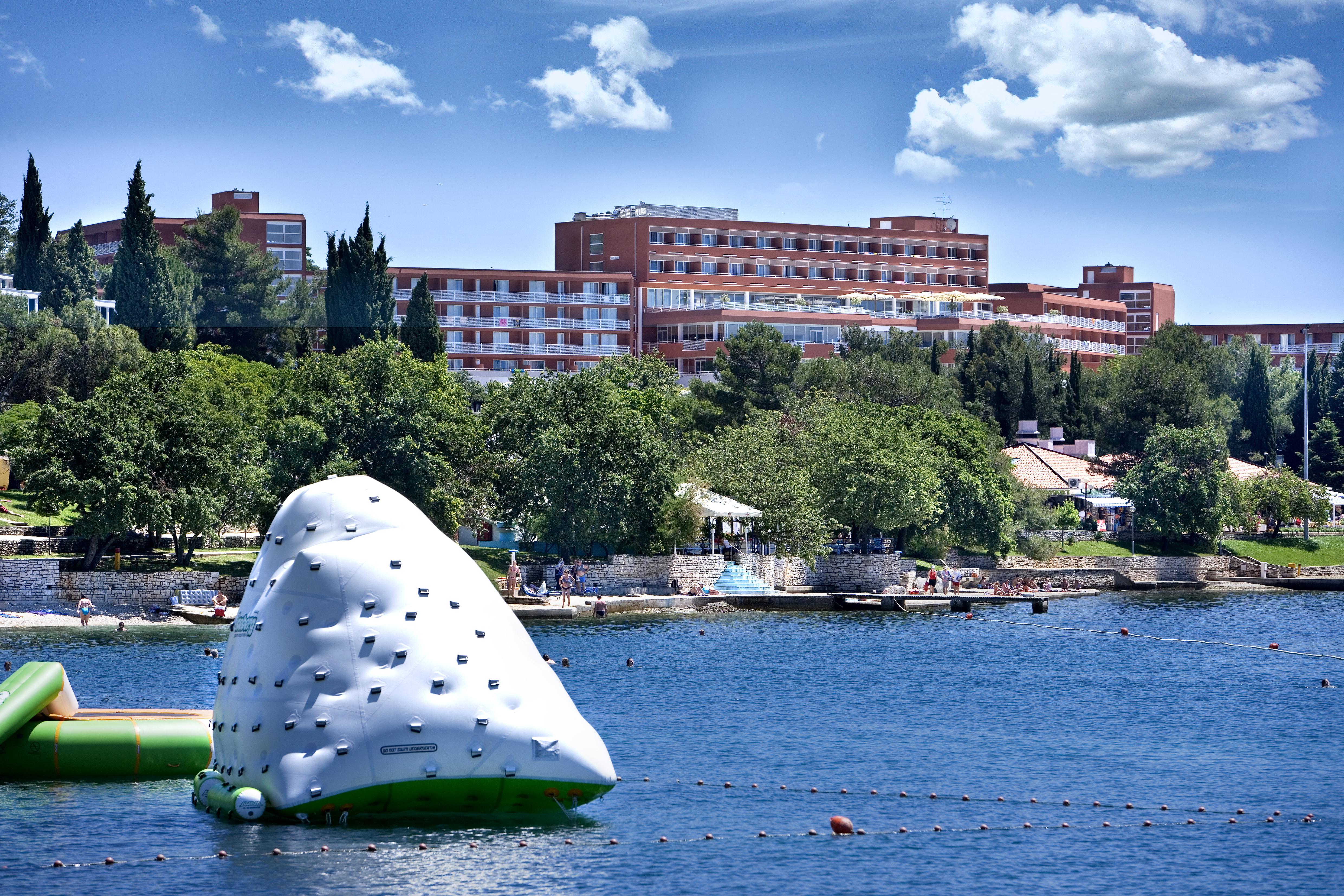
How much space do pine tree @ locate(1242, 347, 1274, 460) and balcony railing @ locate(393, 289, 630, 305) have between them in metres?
51.8

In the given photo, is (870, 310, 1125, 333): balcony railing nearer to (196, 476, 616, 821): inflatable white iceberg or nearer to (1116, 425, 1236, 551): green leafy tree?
(1116, 425, 1236, 551): green leafy tree

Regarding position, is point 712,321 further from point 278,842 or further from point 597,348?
point 278,842

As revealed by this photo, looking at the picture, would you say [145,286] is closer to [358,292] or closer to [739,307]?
[358,292]

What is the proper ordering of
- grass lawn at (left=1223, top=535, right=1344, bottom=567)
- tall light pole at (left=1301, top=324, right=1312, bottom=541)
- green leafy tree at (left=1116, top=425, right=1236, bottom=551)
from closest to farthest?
1. green leafy tree at (left=1116, top=425, right=1236, bottom=551)
2. grass lawn at (left=1223, top=535, right=1344, bottom=567)
3. tall light pole at (left=1301, top=324, right=1312, bottom=541)

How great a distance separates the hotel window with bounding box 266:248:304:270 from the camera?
450ft

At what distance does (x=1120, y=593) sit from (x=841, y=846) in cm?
6567

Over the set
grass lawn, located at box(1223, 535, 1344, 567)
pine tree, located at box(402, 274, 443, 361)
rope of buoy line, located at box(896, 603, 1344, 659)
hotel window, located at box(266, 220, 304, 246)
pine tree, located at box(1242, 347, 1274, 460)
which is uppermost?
hotel window, located at box(266, 220, 304, 246)

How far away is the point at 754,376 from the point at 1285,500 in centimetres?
3407

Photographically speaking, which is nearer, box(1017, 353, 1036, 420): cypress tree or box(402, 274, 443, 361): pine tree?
box(402, 274, 443, 361): pine tree

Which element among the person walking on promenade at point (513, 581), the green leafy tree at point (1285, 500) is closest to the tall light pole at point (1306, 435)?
the green leafy tree at point (1285, 500)

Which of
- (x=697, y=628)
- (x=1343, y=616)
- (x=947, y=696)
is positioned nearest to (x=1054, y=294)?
(x=1343, y=616)

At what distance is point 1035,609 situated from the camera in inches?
2943

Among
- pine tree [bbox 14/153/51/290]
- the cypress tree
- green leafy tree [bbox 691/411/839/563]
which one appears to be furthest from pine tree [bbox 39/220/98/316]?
the cypress tree

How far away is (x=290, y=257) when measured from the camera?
138 m
